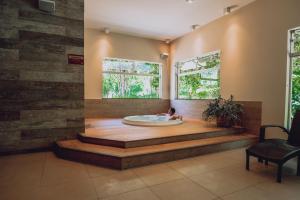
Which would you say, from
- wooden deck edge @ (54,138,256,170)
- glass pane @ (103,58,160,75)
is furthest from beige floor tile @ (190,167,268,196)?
glass pane @ (103,58,160,75)

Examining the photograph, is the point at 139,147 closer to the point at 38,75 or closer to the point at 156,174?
the point at 156,174

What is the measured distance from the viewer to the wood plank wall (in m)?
3.11

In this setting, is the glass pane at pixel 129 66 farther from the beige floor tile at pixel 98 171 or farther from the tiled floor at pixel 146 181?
the beige floor tile at pixel 98 171

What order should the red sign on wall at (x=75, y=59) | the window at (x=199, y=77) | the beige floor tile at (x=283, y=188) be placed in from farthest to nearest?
the window at (x=199, y=77), the red sign on wall at (x=75, y=59), the beige floor tile at (x=283, y=188)

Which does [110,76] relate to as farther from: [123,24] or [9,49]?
[9,49]

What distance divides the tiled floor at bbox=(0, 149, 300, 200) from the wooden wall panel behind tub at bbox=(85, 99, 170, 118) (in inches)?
124

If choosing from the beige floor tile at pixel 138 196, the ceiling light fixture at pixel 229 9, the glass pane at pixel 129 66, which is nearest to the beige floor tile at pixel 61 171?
the beige floor tile at pixel 138 196

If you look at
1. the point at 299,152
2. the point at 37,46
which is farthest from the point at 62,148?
the point at 299,152

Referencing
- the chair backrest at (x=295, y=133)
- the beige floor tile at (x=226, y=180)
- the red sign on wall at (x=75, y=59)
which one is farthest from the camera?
the red sign on wall at (x=75, y=59)

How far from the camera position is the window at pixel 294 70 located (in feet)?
11.6

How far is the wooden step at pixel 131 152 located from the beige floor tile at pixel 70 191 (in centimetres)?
53

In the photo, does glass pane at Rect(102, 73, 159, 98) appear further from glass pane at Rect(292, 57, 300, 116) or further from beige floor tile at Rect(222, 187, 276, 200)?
beige floor tile at Rect(222, 187, 276, 200)

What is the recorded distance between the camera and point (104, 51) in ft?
20.1

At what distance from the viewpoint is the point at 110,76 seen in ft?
20.8
